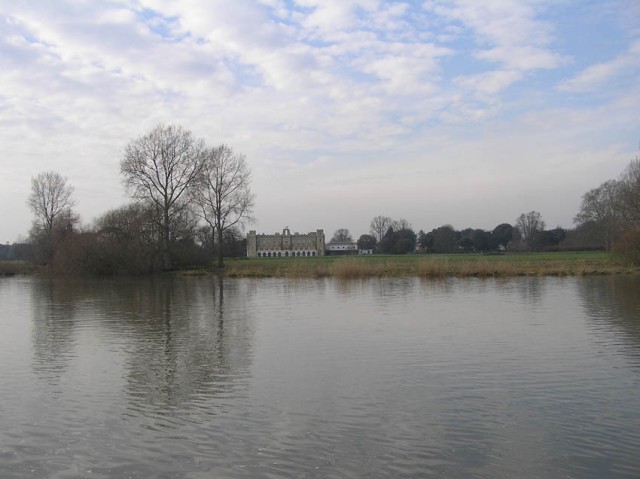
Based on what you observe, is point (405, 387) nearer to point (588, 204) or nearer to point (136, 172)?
point (136, 172)

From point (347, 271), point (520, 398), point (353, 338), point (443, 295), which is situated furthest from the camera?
point (347, 271)

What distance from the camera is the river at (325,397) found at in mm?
6191

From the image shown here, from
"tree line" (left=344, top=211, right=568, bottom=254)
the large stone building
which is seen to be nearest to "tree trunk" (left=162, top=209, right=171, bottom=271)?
"tree line" (left=344, top=211, right=568, bottom=254)

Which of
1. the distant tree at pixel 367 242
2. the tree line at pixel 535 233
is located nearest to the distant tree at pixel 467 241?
the tree line at pixel 535 233

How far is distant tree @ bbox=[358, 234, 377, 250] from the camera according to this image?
165m

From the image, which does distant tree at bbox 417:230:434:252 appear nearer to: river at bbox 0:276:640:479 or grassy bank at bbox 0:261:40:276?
grassy bank at bbox 0:261:40:276

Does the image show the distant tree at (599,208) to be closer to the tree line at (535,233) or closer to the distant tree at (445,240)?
the tree line at (535,233)

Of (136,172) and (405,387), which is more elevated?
(136,172)

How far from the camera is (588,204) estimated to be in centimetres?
9162

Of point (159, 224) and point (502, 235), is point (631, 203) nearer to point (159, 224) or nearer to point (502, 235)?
point (159, 224)

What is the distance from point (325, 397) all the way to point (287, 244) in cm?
17722

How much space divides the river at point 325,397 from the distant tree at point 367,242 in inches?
5795

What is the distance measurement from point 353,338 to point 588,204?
8851 centimetres

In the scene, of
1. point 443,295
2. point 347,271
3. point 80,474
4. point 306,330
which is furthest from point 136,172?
point 80,474
